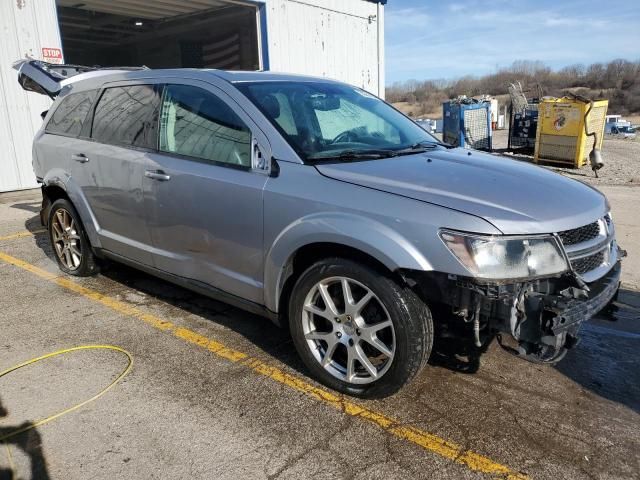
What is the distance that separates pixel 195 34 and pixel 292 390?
1900 centimetres

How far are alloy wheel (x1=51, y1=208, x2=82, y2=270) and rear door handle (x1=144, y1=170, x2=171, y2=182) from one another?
4.70 ft

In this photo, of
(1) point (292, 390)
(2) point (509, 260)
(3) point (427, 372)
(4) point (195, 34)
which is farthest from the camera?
(4) point (195, 34)

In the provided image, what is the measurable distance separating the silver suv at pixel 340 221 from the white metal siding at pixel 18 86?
23.2 feet

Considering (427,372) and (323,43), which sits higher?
(323,43)

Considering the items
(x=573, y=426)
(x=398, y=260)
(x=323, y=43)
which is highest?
(x=323, y=43)

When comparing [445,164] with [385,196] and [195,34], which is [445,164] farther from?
[195,34]

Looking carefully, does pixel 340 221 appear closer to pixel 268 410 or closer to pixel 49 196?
pixel 268 410

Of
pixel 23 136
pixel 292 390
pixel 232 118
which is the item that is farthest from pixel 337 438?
pixel 23 136

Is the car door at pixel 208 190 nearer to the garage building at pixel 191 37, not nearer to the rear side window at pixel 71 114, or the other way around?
the rear side window at pixel 71 114

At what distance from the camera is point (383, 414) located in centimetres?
283

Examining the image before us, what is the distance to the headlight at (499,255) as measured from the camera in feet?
8.05

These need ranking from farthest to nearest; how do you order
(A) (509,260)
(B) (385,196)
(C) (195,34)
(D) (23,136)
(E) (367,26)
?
(C) (195,34), (E) (367,26), (D) (23,136), (B) (385,196), (A) (509,260)

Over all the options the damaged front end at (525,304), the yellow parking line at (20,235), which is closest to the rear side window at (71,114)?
the yellow parking line at (20,235)

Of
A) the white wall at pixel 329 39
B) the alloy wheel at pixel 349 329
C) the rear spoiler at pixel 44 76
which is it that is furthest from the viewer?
the white wall at pixel 329 39
